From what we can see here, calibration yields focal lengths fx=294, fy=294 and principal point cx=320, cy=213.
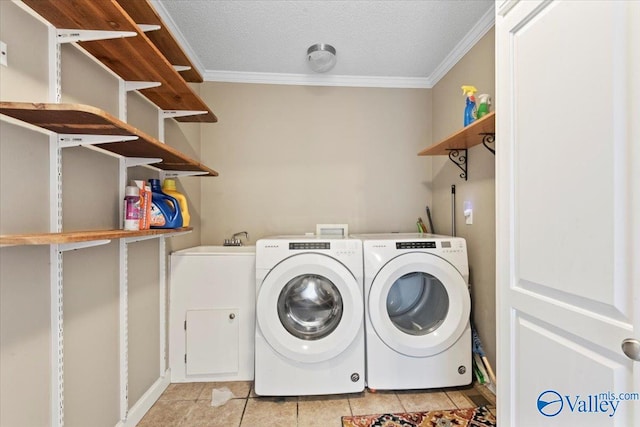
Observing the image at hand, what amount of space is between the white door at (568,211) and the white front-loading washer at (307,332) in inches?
31.6

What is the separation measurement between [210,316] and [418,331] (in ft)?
4.40

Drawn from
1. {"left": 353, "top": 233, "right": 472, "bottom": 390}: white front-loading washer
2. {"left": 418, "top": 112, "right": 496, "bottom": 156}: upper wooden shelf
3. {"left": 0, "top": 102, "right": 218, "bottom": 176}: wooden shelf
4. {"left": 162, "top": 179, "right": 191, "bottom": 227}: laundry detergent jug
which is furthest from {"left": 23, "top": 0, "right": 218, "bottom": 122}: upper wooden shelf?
{"left": 418, "top": 112, "right": 496, "bottom": 156}: upper wooden shelf

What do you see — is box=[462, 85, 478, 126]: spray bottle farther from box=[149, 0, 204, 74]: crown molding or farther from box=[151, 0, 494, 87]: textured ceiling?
box=[149, 0, 204, 74]: crown molding

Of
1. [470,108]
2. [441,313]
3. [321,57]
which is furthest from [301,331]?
[321,57]

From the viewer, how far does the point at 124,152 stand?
4.38ft

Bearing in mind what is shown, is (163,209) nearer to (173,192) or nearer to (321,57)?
(173,192)

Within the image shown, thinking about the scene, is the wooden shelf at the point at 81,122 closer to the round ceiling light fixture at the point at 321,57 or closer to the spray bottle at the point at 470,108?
the round ceiling light fixture at the point at 321,57

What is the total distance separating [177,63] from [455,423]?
2.46 meters

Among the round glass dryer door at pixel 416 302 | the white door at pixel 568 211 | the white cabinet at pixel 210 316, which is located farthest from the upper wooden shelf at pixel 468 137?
the white cabinet at pixel 210 316

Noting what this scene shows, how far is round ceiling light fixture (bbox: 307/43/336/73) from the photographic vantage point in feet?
6.71

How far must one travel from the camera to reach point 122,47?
113cm

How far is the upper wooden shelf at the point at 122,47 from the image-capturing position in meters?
0.92

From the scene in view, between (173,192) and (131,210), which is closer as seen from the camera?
(131,210)

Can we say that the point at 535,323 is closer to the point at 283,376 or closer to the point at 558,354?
the point at 558,354
